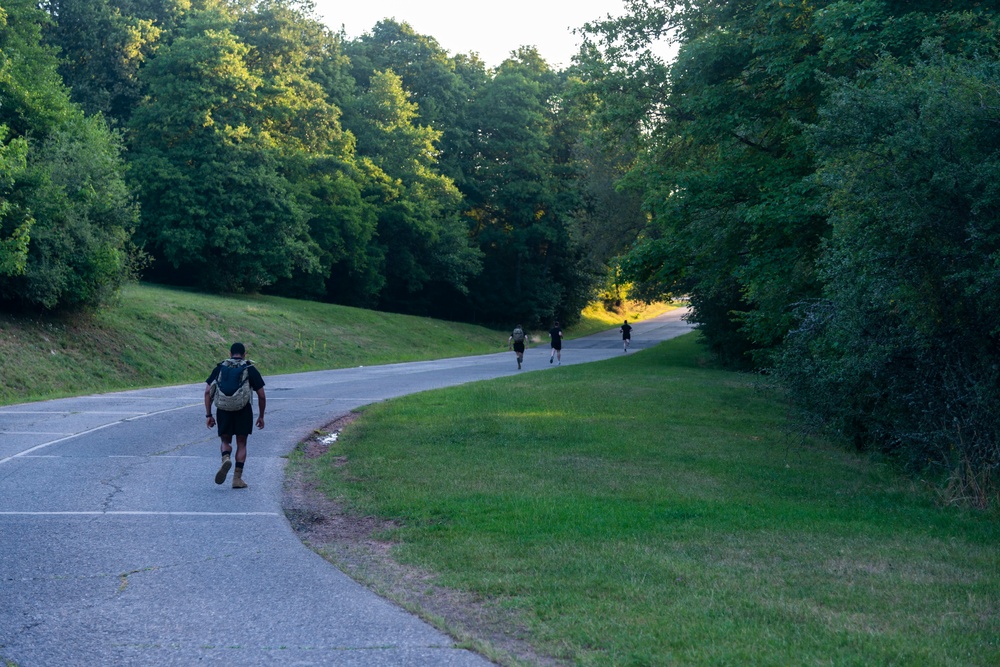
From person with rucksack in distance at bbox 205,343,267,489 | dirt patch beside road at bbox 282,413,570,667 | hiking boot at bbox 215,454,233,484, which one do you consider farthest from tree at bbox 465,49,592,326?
dirt patch beside road at bbox 282,413,570,667

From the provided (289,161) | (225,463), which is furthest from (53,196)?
(289,161)

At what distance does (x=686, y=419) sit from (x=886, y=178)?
31.5ft

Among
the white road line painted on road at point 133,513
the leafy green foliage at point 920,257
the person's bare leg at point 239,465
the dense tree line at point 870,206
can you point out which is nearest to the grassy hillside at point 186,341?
the person's bare leg at point 239,465

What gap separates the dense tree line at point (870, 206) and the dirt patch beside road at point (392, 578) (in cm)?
647

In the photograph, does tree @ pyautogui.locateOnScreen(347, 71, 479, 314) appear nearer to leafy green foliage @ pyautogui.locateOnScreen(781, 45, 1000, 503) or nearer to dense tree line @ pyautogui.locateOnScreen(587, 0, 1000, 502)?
dense tree line @ pyautogui.locateOnScreen(587, 0, 1000, 502)

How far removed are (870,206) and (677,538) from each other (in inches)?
191

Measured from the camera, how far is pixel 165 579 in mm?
7715

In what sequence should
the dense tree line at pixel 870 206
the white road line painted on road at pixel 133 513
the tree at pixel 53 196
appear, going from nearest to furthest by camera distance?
the white road line painted on road at pixel 133 513 < the dense tree line at pixel 870 206 < the tree at pixel 53 196

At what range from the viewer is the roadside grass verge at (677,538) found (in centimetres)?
620

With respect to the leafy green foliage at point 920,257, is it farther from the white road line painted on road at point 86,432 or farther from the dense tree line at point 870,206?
the white road line painted on road at point 86,432

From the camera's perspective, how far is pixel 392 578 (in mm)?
7980

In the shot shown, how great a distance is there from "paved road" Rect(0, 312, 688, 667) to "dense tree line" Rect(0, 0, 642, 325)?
1688cm

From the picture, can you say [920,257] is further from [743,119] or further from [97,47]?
[97,47]

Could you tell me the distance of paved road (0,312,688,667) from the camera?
19.8 ft
